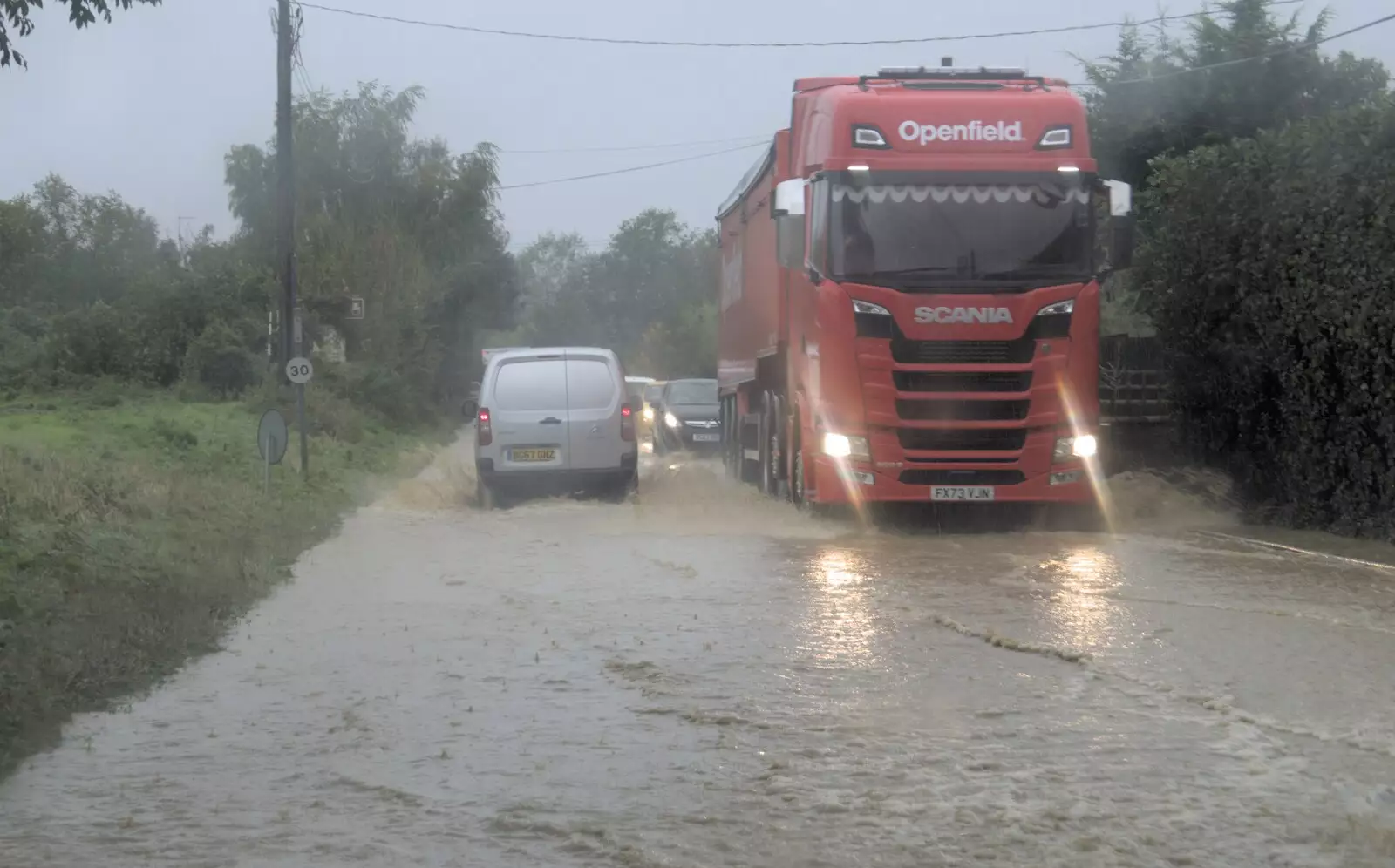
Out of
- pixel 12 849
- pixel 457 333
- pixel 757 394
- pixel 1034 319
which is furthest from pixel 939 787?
pixel 457 333

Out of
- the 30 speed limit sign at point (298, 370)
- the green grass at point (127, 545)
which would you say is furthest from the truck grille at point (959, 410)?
the 30 speed limit sign at point (298, 370)

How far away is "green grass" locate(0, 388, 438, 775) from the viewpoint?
8.62 metres

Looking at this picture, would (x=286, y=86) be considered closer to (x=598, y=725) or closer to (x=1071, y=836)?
(x=598, y=725)

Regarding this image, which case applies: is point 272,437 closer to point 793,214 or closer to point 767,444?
point 767,444

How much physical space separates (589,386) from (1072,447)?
619cm

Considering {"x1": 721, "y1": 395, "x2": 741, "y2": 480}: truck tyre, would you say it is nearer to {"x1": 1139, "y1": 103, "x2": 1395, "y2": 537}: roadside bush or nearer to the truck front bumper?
{"x1": 1139, "y1": 103, "x2": 1395, "y2": 537}: roadside bush

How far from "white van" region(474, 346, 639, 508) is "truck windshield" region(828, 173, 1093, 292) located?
17.1 ft

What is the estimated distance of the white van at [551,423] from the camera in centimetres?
1933

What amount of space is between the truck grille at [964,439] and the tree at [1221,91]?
20.7m

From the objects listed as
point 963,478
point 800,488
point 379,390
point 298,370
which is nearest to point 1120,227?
point 963,478

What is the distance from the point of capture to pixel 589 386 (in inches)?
767

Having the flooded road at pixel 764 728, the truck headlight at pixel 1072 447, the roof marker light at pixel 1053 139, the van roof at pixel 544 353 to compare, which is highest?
the roof marker light at pixel 1053 139

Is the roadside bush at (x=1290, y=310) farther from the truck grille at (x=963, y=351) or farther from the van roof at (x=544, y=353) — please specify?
the van roof at (x=544, y=353)

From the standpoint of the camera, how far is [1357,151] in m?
14.0
